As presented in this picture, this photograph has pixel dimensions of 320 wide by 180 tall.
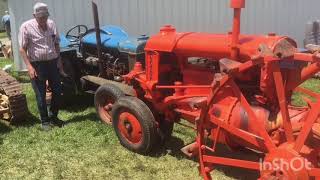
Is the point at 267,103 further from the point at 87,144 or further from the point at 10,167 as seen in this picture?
the point at 10,167

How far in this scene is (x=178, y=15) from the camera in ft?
34.7

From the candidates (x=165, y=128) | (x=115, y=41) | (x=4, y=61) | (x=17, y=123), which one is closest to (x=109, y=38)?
(x=115, y=41)

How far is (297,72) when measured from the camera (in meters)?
3.97

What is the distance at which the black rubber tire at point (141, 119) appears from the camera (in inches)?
200

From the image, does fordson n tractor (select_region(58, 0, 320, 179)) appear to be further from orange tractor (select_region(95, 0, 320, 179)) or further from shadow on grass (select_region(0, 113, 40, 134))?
shadow on grass (select_region(0, 113, 40, 134))

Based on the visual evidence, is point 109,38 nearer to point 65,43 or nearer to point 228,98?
point 65,43

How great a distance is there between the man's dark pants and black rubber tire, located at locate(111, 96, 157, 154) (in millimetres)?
1275

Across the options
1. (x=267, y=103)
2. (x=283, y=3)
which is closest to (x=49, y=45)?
(x=267, y=103)

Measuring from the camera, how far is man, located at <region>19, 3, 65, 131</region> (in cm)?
589

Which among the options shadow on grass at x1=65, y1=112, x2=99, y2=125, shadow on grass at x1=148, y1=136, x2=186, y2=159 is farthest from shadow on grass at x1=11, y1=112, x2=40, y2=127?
shadow on grass at x1=148, y1=136, x2=186, y2=159

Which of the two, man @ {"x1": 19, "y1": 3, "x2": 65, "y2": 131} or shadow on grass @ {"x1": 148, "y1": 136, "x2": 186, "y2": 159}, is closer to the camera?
shadow on grass @ {"x1": 148, "y1": 136, "x2": 186, "y2": 159}

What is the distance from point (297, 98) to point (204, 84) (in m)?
2.89

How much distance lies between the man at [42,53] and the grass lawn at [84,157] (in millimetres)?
390

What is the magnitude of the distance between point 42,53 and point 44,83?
427 mm
